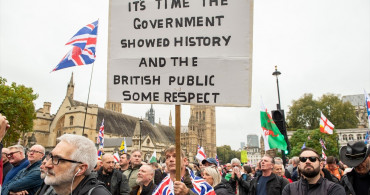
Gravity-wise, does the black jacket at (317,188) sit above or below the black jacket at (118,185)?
above

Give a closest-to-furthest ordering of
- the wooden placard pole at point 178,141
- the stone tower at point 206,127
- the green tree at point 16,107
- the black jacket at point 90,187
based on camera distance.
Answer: the black jacket at point 90,187, the wooden placard pole at point 178,141, the green tree at point 16,107, the stone tower at point 206,127

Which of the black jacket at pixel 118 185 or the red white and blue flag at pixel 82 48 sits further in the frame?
the red white and blue flag at pixel 82 48

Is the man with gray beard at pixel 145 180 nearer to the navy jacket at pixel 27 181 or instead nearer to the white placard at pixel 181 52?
the navy jacket at pixel 27 181

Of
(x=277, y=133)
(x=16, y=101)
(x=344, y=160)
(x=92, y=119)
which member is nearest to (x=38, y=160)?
(x=344, y=160)

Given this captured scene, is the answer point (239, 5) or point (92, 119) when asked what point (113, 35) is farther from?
point (92, 119)

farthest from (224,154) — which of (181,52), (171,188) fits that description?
(181,52)

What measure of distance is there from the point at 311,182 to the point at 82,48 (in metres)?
11.2

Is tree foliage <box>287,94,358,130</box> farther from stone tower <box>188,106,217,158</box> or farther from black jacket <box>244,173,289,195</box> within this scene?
black jacket <box>244,173,289,195</box>

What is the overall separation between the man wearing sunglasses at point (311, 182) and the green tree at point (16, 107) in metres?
40.1

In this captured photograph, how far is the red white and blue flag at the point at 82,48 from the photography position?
12258 millimetres

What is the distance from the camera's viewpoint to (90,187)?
2.65 m

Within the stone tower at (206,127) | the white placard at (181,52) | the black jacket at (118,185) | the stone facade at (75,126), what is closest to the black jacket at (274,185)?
the black jacket at (118,185)

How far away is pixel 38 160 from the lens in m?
5.32

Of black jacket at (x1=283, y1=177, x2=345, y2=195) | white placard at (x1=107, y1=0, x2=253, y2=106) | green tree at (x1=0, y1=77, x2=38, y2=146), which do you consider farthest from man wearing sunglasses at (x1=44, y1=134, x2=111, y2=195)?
green tree at (x1=0, y1=77, x2=38, y2=146)
